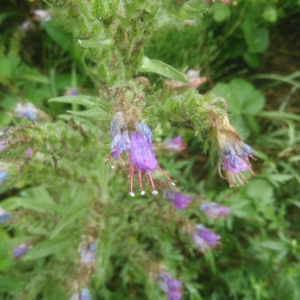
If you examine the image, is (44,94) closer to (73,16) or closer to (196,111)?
(73,16)

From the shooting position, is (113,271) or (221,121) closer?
(221,121)

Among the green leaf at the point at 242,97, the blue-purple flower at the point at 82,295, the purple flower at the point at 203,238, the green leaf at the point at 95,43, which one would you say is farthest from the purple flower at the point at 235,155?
the green leaf at the point at 242,97

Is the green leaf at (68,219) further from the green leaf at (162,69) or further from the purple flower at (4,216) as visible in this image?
the green leaf at (162,69)

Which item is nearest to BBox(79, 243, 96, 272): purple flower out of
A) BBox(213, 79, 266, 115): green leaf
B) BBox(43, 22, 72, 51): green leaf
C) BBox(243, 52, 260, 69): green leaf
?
BBox(213, 79, 266, 115): green leaf

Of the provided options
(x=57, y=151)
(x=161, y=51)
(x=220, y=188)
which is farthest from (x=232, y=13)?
(x=57, y=151)

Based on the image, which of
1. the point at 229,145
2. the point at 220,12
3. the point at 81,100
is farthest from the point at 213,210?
the point at 220,12

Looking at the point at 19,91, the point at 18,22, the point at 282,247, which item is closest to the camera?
the point at 282,247

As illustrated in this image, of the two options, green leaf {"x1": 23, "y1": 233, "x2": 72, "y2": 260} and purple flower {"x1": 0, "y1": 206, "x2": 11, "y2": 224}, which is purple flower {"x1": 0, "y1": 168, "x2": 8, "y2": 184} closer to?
purple flower {"x1": 0, "y1": 206, "x2": 11, "y2": 224}
